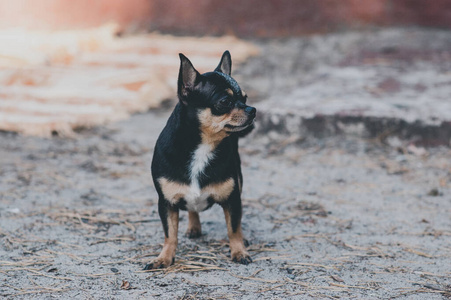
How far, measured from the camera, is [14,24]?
8.86 m

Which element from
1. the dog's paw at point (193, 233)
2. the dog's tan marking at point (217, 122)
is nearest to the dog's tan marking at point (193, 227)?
the dog's paw at point (193, 233)

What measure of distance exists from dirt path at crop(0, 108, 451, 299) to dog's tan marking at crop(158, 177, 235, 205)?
0.35 meters

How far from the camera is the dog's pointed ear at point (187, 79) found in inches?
107

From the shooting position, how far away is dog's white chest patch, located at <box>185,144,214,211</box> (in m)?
2.76

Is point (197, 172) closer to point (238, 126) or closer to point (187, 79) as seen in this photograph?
point (238, 126)

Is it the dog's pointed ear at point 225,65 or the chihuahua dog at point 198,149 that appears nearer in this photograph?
the chihuahua dog at point 198,149

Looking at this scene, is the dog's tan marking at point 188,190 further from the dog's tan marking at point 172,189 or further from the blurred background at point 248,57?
the blurred background at point 248,57

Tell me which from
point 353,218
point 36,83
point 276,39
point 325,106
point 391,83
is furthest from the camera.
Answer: point 276,39

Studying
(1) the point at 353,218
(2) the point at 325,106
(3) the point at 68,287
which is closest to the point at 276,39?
(2) the point at 325,106

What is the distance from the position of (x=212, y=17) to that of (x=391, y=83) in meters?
3.65

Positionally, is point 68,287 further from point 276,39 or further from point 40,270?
point 276,39

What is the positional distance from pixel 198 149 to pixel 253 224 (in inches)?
35.1

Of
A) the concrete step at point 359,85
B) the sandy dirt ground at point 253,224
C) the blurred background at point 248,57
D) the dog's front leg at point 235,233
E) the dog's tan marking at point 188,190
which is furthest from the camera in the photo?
the blurred background at point 248,57

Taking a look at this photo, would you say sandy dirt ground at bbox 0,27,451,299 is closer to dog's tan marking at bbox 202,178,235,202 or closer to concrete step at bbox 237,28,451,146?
concrete step at bbox 237,28,451,146
